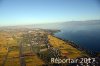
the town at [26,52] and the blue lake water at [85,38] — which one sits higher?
the town at [26,52]

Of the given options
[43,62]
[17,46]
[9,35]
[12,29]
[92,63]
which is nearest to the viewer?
[92,63]

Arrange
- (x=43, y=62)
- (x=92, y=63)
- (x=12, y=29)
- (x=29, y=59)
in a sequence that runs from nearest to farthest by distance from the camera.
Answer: (x=92, y=63) → (x=43, y=62) → (x=29, y=59) → (x=12, y=29)

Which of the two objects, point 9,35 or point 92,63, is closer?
point 92,63

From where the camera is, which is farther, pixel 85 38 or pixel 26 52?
pixel 85 38

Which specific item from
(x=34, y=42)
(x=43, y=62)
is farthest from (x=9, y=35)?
(x=43, y=62)

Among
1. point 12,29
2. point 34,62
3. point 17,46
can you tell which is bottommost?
point 34,62

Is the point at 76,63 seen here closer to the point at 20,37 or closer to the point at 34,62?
the point at 34,62

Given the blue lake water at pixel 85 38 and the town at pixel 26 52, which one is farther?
the blue lake water at pixel 85 38

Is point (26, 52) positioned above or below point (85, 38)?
above

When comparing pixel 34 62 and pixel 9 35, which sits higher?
pixel 9 35

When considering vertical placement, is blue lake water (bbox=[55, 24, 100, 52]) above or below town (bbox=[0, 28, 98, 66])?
below

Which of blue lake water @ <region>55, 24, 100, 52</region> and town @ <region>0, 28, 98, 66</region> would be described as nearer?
town @ <region>0, 28, 98, 66</region>
